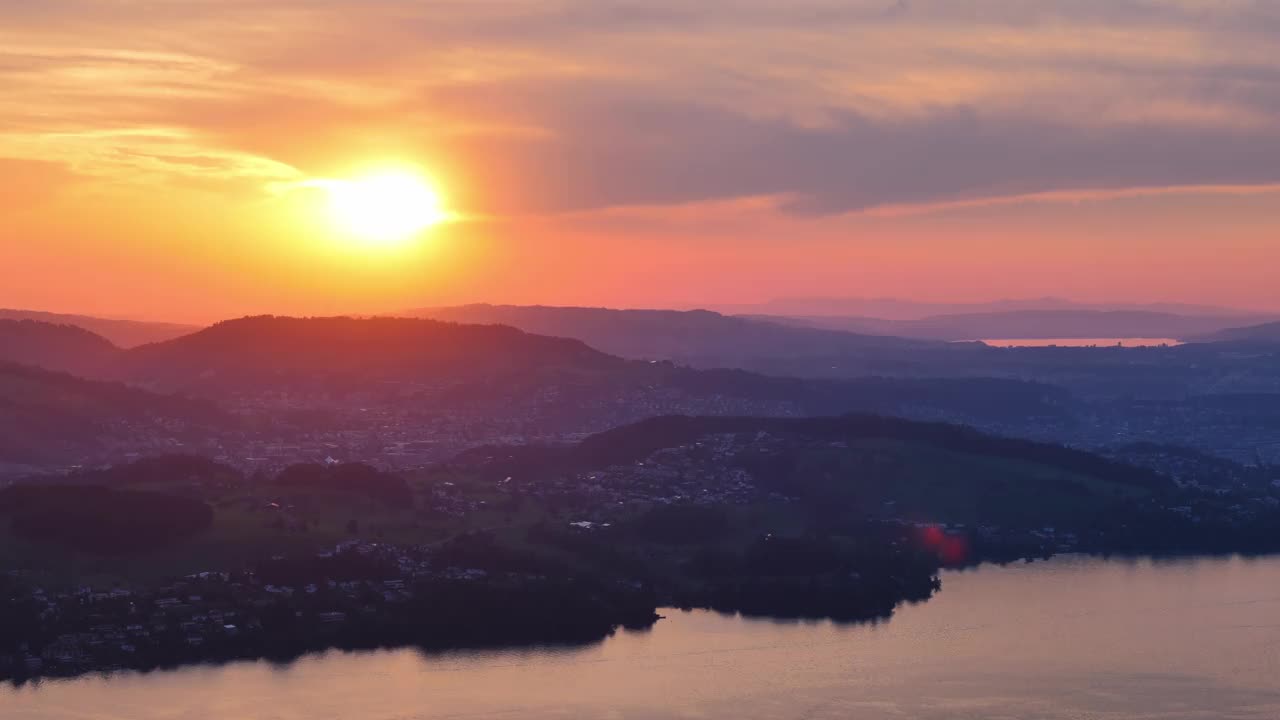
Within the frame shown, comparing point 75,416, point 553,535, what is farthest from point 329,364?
point 553,535

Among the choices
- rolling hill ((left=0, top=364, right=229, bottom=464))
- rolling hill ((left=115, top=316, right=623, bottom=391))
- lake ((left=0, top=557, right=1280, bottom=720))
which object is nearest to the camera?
lake ((left=0, top=557, right=1280, bottom=720))

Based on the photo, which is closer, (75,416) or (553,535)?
(553,535)

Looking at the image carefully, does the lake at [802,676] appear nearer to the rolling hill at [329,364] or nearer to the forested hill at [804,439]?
the forested hill at [804,439]

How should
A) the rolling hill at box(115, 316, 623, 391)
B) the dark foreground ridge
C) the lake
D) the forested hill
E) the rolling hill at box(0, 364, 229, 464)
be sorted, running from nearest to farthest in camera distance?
the lake < the dark foreground ridge < the forested hill < the rolling hill at box(0, 364, 229, 464) < the rolling hill at box(115, 316, 623, 391)

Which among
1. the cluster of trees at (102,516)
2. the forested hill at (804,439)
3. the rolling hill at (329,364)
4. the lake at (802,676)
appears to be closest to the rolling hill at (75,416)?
the rolling hill at (329,364)

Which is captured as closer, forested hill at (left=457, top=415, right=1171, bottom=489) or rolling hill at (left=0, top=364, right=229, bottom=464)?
forested hill at (left=457, top=415, right=1171, bottom=489)

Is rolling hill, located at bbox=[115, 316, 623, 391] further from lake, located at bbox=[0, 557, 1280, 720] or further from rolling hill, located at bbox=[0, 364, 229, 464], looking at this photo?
lake, located at bbox=[0, 557, 1280, 720]

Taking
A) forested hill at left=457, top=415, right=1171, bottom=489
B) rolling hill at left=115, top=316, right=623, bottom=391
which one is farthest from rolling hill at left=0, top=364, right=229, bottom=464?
forested hill at left=457, top=415, right=1171, bottom=489

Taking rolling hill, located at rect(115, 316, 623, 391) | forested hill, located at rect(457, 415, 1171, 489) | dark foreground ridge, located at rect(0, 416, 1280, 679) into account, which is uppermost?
rolling hill, located at rect(115, 316, 623, 391)

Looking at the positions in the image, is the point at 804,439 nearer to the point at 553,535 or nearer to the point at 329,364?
the point at 553,535

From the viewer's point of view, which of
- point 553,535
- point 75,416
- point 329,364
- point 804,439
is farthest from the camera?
point 329,364
